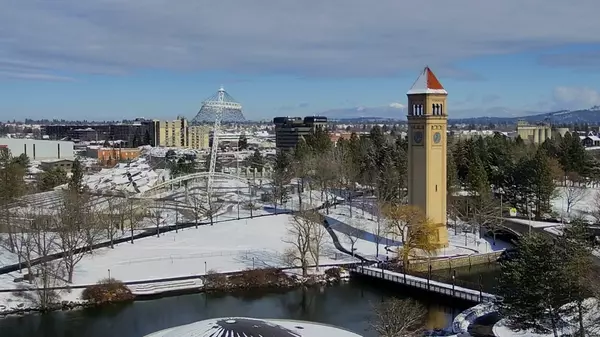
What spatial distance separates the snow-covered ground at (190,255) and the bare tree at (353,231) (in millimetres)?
1181

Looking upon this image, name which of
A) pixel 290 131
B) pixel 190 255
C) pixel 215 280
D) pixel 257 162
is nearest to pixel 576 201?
pixel 190 255

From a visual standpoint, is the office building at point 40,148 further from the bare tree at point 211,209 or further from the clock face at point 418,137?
the clock face at point 418,137

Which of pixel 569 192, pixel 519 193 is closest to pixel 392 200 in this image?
pixel 519 193

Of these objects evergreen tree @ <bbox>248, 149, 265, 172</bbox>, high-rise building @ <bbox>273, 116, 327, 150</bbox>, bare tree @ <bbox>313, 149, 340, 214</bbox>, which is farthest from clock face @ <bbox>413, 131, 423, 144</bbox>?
high-rise building @ <bbox>273, 116, 327, 150</bbox>

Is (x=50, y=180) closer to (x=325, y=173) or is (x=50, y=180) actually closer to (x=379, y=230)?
(x=325, y=173)

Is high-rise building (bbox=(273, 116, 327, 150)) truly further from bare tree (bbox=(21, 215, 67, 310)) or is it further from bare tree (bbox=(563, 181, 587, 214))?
bare tree (bbox=(21, 215, 67, 310))

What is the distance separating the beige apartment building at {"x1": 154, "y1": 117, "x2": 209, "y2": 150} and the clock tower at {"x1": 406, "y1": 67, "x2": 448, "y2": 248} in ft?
313

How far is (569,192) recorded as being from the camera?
52.9 meters

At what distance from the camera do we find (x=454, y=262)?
38938 millimetres

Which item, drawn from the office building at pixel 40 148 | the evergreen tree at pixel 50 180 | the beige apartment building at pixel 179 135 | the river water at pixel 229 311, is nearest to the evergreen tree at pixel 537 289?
the river water at pixel 229 311

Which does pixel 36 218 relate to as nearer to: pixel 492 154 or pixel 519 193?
pixel 519 193

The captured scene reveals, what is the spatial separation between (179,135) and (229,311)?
11307cm

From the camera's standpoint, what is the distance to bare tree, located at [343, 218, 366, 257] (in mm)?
42791

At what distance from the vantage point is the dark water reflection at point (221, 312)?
29016 millimetres
